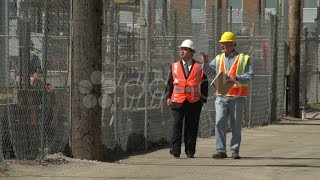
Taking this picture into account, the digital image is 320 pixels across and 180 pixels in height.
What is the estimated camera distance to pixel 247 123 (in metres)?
16.7

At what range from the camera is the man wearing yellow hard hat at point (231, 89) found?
1093 cm

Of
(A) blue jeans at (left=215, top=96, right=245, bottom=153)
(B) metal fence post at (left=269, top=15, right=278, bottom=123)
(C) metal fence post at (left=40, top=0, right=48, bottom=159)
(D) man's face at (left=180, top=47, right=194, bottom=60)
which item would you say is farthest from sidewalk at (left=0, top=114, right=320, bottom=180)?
(B) metal fence post at (left=269, top=15, right=278, bottom=123)

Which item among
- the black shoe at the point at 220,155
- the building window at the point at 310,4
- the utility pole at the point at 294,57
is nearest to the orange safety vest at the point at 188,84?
the black shoe at the point at 220,155

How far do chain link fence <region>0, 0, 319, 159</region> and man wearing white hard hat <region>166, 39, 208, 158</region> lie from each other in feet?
3.38

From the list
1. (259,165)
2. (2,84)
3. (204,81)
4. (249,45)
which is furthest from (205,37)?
(2,84)

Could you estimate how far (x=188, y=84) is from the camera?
11.0 metres

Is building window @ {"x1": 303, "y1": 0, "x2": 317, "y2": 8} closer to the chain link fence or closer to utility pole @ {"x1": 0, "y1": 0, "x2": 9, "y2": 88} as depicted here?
the chain link fence

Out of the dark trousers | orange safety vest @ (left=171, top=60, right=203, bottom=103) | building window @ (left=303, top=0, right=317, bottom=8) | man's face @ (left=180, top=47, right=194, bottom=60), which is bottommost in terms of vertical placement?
the dark trousers

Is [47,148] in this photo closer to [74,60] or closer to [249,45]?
[74,60]

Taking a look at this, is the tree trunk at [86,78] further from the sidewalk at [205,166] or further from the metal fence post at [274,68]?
the metal fence post at [274,68]

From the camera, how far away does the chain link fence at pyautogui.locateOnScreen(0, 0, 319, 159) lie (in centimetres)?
1004

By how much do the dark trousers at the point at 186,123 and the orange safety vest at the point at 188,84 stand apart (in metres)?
0.09

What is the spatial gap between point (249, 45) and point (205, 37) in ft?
8.06

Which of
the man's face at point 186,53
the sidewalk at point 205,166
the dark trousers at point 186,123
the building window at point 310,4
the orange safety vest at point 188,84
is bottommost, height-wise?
the sidewalk at point 205,166
